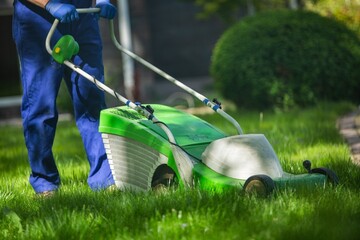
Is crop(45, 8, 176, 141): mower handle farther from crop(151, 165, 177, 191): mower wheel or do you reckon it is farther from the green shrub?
the green shrub

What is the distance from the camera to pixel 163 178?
4.34 metres

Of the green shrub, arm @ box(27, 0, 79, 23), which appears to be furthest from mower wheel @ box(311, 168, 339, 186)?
the green shrub

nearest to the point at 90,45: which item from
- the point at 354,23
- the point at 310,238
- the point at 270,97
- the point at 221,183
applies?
the point at 221,183

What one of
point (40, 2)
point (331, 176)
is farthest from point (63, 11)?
point (331, 176)

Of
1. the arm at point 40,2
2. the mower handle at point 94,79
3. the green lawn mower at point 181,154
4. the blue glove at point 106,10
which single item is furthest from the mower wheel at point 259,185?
the arm at point 40,2

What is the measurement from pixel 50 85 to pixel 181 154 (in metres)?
1.12

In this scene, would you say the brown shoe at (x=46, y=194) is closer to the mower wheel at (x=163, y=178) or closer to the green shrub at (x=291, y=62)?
the mower wheel at (x=163, y=178)

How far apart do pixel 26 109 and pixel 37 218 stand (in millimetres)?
1218

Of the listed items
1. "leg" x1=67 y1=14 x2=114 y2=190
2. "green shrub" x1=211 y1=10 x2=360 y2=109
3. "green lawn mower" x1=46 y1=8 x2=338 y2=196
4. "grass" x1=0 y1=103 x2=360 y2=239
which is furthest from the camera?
"green shrub" x1=211 y1=10 x2=360 y2=109

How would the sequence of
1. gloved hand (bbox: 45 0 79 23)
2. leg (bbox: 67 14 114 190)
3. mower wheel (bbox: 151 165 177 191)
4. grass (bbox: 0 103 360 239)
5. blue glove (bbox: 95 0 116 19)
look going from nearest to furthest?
grass (bbox: 0 103 360 239), mower wheel (bbox: 151 165 177 191), gloved hand (bbox: 45 0 79 23), blue glove (bbox: 95 0 116 19), leg (bbox: 67 14 114 190)

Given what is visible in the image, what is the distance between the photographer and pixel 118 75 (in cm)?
1284

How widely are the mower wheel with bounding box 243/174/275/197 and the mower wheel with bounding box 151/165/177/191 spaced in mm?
557

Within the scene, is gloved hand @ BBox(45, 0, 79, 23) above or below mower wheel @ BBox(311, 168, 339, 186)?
above

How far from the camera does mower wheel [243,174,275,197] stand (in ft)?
12.4
